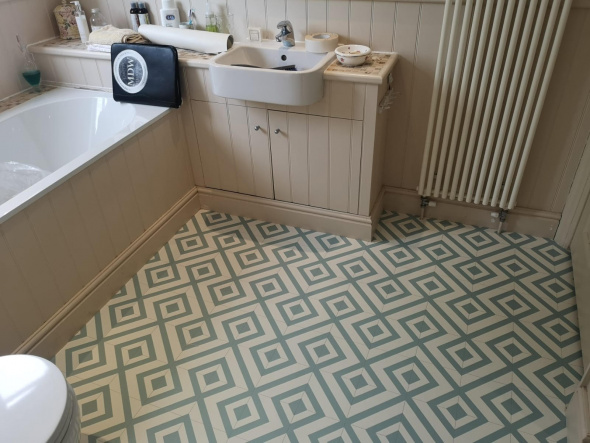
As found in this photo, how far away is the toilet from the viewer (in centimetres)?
105

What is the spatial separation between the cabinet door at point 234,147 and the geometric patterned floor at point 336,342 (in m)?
0.28

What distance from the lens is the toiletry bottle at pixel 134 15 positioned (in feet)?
7.64

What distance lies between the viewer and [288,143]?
2.20 meters

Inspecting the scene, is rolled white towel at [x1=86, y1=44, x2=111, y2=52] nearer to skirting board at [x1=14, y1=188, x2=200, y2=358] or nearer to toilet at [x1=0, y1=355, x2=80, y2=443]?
skirting board at [x1=14, y1=188, x2=200, y2=358]

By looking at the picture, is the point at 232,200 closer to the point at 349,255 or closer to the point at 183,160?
the point at 183,160

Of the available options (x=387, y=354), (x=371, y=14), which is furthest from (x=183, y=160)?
(x=387, y=354)

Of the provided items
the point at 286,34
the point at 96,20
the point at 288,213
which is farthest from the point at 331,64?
the point at 96,20

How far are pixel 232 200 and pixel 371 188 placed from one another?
0.74 m

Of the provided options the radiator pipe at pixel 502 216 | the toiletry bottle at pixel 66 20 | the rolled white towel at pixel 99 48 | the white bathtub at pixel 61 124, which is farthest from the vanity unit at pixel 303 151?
the toiletry bottle at pixel 66 20

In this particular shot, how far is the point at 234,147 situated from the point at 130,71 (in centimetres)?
59

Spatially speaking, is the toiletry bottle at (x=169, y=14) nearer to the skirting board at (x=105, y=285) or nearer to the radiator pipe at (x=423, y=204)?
the skirting board at (x=105, y=285)

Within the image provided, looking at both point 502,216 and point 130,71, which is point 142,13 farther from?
point 502,216

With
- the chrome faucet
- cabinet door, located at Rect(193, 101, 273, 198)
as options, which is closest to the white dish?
the chrome faucet

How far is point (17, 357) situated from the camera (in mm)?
1214
